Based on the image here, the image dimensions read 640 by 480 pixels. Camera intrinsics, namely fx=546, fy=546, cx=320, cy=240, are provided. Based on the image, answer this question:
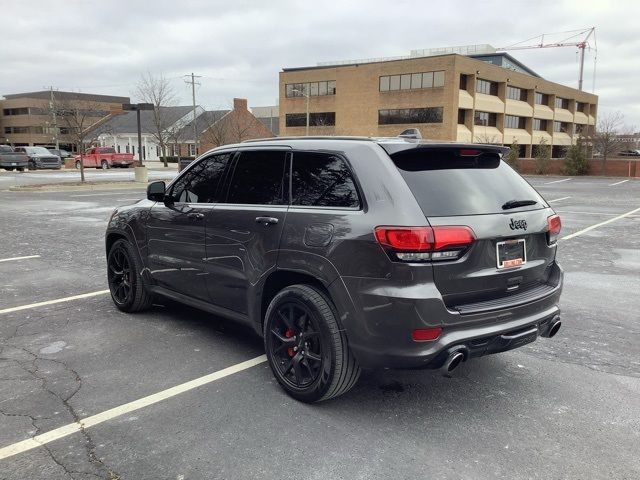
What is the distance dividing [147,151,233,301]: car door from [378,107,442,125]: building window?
54.9m

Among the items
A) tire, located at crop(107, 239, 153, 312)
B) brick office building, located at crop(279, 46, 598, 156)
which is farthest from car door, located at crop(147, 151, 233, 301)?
brick office building, located at crop(279, 46, 598, 156)

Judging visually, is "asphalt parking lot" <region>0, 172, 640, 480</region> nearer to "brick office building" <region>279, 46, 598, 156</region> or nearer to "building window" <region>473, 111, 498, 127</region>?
"brick office building" <region>279, 46, 598, 156</region>

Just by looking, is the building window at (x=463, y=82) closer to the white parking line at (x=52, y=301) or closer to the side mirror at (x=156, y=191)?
the white parking line at (x=52, y=301)

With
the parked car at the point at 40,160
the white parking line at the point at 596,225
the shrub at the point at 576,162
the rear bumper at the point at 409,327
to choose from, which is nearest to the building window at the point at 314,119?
the shrub at the point at 576,162

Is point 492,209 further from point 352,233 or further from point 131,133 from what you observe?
point 131,133

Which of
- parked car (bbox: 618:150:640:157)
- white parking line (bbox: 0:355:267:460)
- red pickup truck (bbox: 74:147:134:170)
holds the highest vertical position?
parked car (bbox: 618:150:640:157)

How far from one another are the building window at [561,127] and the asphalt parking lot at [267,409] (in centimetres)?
7905

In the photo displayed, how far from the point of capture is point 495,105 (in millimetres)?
62375

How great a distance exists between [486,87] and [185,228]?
6324 cm

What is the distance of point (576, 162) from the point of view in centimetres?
4972

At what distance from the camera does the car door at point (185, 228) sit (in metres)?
4.66

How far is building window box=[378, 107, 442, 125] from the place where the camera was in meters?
57.3

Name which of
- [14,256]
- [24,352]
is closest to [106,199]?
[14,256]

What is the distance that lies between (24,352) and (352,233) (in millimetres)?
3158
